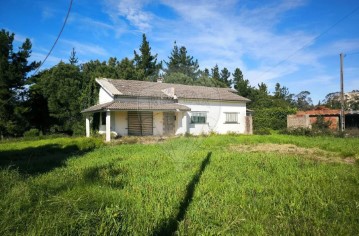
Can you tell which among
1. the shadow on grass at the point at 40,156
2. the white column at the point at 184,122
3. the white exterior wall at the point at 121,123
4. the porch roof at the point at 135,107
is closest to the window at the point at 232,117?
the white column at the point at 184,122

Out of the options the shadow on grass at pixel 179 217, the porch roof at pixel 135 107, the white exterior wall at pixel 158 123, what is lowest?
the shadow on grass at pixel 179 217

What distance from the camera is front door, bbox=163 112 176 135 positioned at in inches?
909

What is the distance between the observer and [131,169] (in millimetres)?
7977

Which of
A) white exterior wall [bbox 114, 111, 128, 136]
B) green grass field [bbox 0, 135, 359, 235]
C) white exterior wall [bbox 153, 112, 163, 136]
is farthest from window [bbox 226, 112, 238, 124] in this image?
green grass field [bbox 0, 135, 359, 235]

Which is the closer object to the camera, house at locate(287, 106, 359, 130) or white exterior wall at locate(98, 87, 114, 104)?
white exterior wall at locate(98, 87, 114, 104)

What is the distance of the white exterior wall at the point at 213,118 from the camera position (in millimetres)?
23438

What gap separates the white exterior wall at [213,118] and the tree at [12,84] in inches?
607

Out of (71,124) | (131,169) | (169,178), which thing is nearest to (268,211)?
(169,178)

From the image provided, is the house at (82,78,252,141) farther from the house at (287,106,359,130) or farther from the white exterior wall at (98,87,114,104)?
the house at (287,106,359,130)

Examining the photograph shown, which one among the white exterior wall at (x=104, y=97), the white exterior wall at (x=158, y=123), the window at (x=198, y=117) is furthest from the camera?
the window at (x=198, y=117)

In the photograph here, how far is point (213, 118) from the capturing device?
24.7 m

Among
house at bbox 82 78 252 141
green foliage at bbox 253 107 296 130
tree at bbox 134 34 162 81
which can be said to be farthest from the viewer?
tree at bbox 134 34 162 81

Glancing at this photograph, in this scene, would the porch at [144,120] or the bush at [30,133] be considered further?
the bush at [30,133]

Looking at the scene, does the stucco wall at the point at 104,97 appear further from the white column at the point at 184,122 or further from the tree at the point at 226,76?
the tree at the point at 226,76
